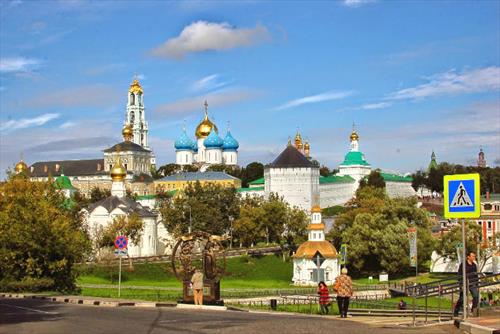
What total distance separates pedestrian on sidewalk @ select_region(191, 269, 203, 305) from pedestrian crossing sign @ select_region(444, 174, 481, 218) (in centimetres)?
980

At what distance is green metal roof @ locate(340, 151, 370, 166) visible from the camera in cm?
15338

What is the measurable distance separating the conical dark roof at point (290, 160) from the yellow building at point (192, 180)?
14.8 meters

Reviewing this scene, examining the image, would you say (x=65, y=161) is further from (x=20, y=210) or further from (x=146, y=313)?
(x=146, y=313)

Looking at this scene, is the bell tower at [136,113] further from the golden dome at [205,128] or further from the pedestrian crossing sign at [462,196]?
the pedestrian crossing sign at [462,196]

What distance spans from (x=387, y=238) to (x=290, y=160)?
53.4 metres

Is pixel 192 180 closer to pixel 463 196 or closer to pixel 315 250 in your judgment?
pixel 315 250

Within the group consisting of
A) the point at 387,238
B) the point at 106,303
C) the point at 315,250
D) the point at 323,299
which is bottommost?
the point at 106,303

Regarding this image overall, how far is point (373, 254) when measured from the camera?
227 feet

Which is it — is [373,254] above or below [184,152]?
below

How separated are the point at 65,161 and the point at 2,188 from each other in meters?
126

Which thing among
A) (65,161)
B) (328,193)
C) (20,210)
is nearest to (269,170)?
(328,193)

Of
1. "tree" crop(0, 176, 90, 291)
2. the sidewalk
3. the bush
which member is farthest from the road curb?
the sidewalk

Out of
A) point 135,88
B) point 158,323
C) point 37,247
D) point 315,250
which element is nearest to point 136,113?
point 135,88

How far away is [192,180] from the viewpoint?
137250 millimetres
